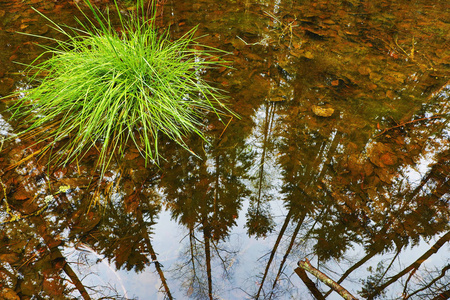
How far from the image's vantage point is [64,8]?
12.0ft

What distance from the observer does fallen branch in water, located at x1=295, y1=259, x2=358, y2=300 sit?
1.27 meters

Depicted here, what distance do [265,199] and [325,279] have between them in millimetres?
600

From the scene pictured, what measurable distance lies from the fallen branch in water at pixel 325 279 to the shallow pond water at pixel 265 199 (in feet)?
0.19

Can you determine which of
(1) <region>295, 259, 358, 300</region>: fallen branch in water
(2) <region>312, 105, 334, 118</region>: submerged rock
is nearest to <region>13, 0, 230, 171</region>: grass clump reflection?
(2) <region>312, 105, 334, 118</region>: submerged rock

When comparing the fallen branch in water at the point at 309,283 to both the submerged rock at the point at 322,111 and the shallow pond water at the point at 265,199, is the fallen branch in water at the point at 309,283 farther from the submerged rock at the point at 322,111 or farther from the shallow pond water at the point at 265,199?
the submerged rock at the point at 322,111

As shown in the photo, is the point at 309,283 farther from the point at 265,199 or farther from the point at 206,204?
the point at 206,204

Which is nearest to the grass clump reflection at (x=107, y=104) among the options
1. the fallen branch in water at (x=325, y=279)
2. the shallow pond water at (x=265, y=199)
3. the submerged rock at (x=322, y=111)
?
the shallow pond water at (x=265, y=199)

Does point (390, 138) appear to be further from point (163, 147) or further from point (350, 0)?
point (350, 0)

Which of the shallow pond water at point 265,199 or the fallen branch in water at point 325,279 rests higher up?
the shallow pond water at point 265,199

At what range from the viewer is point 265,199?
1.80m

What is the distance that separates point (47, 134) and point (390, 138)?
2718mm

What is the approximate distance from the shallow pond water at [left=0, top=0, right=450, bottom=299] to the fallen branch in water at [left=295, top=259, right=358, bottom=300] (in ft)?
0.19

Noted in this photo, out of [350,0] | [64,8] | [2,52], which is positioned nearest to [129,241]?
[2,52]

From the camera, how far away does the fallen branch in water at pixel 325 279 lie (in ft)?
4.17
